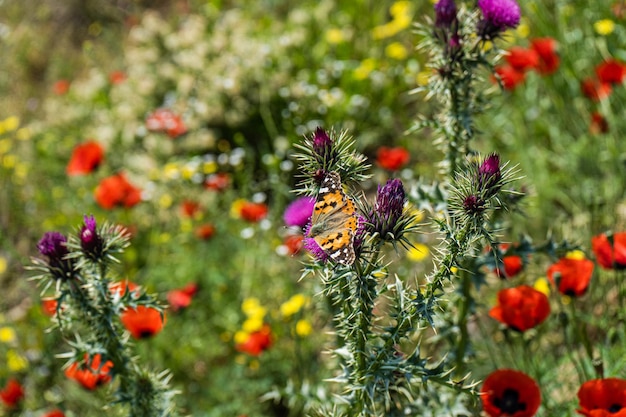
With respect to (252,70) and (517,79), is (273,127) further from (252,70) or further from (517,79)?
(517,79)

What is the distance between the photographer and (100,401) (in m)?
2.46

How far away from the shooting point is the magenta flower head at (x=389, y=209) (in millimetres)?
1128

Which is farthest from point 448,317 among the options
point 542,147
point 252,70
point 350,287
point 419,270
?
point 252,70

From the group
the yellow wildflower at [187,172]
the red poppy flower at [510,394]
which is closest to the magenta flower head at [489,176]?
the red poppy flower at [510,394]

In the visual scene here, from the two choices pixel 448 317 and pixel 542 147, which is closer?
pixel 448 317

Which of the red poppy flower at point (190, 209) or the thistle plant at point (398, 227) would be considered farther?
the red poppy flower at point (190, 209)

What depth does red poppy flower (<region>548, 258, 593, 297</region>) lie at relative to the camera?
69.5 inches

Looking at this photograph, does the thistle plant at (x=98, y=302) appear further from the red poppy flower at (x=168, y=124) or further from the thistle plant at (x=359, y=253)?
the red poppy flower at (x=168, y=124)

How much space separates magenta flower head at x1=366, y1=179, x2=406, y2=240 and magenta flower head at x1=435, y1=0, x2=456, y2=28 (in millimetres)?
615

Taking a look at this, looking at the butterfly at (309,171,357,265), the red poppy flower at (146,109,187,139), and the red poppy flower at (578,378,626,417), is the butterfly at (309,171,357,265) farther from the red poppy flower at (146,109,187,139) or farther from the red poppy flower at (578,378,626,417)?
the red poppy flower at (146,109,187,139)

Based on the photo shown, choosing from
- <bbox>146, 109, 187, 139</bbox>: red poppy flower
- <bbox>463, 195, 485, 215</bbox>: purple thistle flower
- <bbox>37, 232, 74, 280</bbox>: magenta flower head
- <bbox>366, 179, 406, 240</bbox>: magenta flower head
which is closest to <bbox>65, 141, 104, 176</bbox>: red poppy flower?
<bbox>146, 109, 187, 139</bbox>: red poppy flower

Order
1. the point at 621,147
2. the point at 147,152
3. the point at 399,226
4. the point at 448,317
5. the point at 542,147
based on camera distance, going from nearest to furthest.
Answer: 1. the point at 399,226
2. the point at 448,317
3. the point at 621,147
4. the point at 542,147
5. the point at 147,152

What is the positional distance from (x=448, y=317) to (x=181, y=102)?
2707 millimetres

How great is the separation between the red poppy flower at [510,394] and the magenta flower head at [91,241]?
89 centimetres
